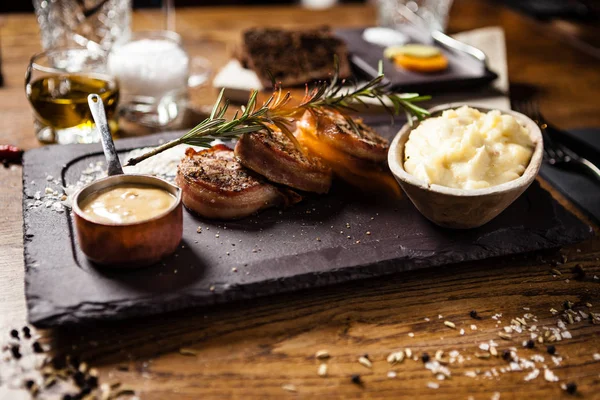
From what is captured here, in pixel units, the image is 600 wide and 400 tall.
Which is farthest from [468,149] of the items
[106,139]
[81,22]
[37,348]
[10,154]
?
[81,22]

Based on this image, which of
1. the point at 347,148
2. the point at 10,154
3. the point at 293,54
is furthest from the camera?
the point at 293,54

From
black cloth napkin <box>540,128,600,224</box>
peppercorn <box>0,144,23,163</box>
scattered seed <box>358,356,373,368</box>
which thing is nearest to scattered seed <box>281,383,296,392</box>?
scattered seed <box>358,356,373,368</box>

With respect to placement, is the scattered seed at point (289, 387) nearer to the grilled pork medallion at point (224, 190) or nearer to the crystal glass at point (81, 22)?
the grilled pork medallion at point (224, 190)

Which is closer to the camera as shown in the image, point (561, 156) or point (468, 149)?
point (468, 149)

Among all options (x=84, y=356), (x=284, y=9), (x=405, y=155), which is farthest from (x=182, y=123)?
(x=284, y=9)

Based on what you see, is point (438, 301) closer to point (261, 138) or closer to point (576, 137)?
point (261, 138)

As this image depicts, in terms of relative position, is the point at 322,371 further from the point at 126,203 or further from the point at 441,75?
the point at 441,75

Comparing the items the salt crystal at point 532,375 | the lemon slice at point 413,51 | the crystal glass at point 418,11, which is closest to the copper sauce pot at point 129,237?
the salt crystal at point 532,375
